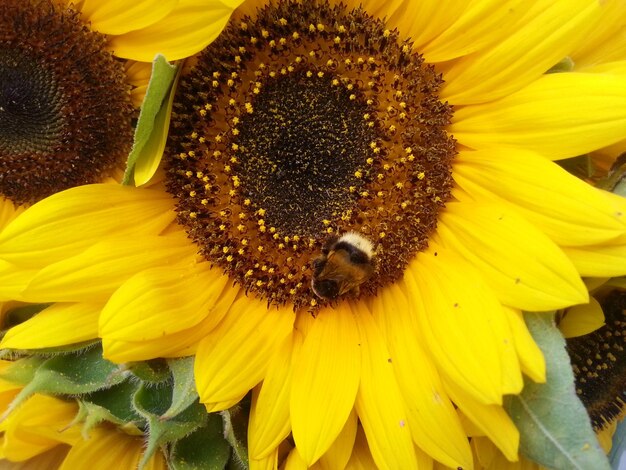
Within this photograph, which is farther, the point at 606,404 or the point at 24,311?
the point at 606,404

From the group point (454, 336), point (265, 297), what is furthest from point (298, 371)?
point (454, 336)

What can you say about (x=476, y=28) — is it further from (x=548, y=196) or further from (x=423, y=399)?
(x=423, y=399)

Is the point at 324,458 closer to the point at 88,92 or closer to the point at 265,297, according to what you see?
the point at 265,297

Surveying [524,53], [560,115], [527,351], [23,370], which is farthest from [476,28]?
[23,370]

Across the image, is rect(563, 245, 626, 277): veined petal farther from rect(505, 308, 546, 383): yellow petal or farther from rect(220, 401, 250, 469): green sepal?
rect(220, 401, 250, 469): green sepal

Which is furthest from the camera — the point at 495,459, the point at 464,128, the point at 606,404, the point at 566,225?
the point at 606,404

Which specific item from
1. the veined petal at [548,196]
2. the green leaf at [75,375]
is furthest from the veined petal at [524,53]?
the green leaf at [75,375]
